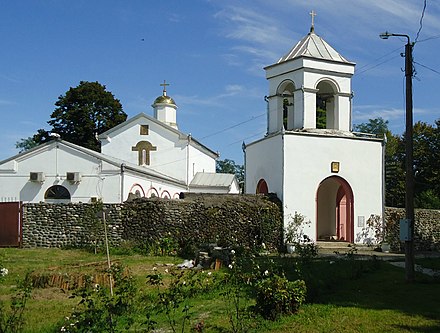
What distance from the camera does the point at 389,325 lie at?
829cm

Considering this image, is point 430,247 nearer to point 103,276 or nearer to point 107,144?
point 103,276

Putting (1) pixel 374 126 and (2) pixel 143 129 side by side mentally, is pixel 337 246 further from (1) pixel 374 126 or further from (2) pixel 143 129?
(1) pixel 374 126

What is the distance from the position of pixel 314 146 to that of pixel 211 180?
16239 mm

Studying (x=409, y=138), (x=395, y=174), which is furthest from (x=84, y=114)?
(x=409, y=138)

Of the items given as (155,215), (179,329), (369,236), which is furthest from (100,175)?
(179,329)

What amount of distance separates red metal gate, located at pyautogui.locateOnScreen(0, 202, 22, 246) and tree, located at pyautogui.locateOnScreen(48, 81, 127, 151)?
988 inches

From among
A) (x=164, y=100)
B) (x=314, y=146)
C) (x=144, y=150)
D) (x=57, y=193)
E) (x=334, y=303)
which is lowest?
(x=334, y=303)

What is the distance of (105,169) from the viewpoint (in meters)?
26.4

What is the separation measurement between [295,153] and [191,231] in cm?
509

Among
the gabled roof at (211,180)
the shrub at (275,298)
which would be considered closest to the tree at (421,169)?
the gabled roof at (211,180)

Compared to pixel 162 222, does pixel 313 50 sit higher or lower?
higher

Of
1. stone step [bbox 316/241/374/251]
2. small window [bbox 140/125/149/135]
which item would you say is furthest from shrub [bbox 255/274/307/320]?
small window [bbox 140/125/149/135]

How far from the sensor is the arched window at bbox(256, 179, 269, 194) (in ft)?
77.6

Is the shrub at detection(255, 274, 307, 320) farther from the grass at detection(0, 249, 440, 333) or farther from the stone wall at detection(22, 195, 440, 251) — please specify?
the stone wall at detection(22, 195, 440, 251)
